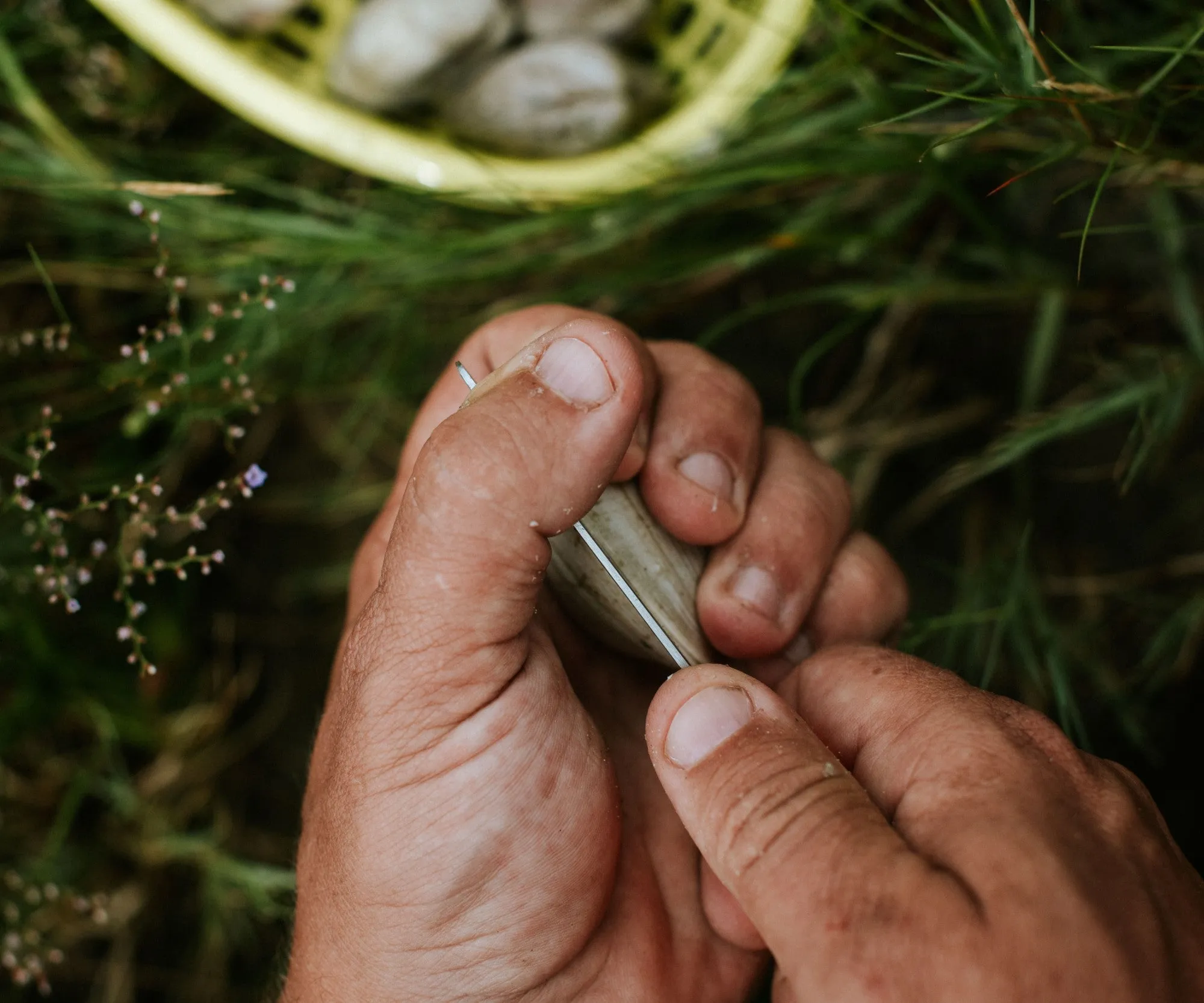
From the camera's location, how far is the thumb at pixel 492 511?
1.67 ft

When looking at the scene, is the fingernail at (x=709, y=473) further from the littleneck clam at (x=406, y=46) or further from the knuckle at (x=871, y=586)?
the littleneck clam at (x=406, y=46)

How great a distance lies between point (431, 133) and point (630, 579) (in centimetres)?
68

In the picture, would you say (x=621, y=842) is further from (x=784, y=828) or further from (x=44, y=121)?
(x=44, y=121)

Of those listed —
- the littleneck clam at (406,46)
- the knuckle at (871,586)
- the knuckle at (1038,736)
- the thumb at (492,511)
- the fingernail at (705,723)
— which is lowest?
the knuckle at (871,586)

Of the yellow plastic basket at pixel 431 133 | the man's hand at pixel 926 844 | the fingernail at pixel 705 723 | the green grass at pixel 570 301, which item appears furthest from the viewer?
the yellow plastic basket at pixel 431 133

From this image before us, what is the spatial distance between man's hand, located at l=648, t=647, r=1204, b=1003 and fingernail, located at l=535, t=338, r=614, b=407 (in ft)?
0.55

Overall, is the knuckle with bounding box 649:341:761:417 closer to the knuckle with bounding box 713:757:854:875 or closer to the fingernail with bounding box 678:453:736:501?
the fingernail with bounding box 678:453:736:501

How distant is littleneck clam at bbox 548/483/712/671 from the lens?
61 centimetres

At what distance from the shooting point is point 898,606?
709 millimetres

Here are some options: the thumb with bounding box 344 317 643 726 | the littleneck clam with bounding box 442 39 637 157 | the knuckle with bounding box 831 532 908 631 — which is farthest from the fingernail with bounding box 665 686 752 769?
the littleneck clam with bounding box 442 39 637 157

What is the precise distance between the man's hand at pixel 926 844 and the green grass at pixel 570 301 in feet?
0.69

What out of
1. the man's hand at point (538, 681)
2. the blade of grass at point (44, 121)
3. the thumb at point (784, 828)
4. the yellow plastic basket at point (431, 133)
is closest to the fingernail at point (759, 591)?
the man's hand at point (538, 681)

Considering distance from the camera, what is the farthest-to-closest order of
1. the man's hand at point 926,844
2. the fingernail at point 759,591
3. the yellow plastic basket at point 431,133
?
the yellow plastic basket at point 431,133
the fingernail at point 759,591
the man's hand at point 926,844

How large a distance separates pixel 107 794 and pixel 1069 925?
43.1 inches
